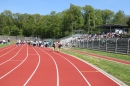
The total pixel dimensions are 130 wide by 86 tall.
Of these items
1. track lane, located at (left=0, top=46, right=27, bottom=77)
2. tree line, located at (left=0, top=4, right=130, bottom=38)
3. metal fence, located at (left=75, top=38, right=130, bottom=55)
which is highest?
tree line, located at (left=0, top=4, right=130, bottom=38)

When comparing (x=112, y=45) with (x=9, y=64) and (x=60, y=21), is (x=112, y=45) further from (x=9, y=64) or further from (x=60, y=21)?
(x=60, y=21)

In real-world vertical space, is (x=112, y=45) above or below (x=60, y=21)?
below

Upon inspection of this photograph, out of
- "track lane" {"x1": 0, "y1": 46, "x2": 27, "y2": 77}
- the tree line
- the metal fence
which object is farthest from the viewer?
the tree line

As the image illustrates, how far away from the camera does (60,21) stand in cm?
8694

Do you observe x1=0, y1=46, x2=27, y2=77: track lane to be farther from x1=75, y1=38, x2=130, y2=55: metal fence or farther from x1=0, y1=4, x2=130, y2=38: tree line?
x1=0, y1=4, x2=130, y2=38: tree line

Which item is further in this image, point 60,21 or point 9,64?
point 60,21

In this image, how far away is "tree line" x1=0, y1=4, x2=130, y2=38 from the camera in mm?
83375

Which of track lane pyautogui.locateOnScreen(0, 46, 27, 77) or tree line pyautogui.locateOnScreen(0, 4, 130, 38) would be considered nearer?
track lane pyautogui.locateOnScreen(0, 46, 27, 77)

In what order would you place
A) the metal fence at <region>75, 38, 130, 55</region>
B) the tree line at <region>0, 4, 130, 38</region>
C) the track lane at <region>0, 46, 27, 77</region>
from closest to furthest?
the track lane at <region>0, 46, 27, 77</region>, the metal fence at <region>75, 38, 130, 55</region>, the tree line at <region>0, 4, 130, 38</region>

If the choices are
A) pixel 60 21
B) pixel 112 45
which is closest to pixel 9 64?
pixel 112 45

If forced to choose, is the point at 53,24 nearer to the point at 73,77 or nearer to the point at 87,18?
the point at 87,18

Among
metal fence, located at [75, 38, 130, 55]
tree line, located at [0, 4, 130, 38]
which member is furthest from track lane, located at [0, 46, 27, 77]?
tree line, located at [0, 4, 130, 38]

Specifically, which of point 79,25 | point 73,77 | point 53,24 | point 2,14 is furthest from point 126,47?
point 2,14

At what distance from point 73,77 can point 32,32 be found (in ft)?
297
